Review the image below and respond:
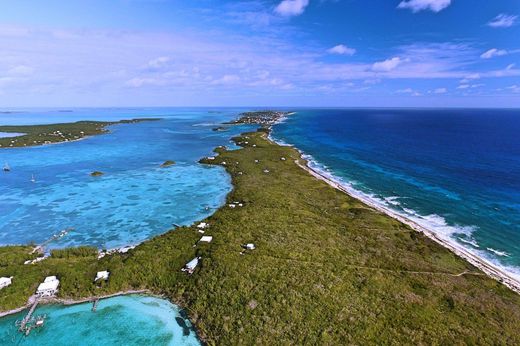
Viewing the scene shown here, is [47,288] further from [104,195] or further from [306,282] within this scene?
[104,195]

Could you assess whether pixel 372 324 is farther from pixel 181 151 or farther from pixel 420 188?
pixel 181 151

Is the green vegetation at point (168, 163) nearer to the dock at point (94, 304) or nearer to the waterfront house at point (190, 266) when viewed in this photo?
the waterfront house at point (190, 266)

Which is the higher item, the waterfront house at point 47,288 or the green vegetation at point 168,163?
the green vegetation at point 168,163

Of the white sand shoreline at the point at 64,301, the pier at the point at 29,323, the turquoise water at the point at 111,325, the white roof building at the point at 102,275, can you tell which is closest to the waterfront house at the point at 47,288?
the white sand shoreline at the point at 64,301

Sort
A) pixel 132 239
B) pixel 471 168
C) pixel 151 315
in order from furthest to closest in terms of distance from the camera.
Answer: pixel 471 168 < pixel 132 239 < pixel 151 315

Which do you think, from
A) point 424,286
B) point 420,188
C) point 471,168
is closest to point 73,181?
point 424,286
